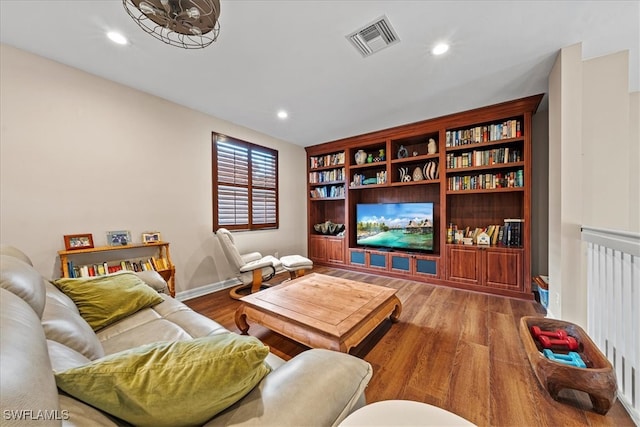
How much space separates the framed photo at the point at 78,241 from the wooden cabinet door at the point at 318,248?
3.36 metres

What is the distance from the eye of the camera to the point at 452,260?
3.37 metres

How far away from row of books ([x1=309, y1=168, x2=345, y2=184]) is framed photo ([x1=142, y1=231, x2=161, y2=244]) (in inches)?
117

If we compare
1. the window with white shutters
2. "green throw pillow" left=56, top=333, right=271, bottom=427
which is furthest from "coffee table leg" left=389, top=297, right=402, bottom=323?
the window with white shutters

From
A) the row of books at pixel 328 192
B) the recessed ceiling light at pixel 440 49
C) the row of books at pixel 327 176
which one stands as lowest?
the row of books at pixel 328 192

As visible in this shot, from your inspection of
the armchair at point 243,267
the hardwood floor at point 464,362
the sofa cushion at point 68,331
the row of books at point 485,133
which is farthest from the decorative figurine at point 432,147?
the sofa cushion at point 68,331

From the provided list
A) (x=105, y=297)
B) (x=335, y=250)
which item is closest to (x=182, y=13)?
(x=105, y=297)

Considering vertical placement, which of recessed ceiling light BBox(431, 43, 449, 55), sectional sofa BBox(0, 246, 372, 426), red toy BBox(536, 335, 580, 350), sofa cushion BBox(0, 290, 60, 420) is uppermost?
recessed ceiling light BBox(431, 43, 449, 55)

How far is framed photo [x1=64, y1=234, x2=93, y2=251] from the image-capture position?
2.20m

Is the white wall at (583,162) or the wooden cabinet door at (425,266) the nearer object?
the white wall at (583,162)

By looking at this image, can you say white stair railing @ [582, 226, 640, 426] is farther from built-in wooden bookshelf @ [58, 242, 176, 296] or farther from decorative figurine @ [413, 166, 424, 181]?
built-in wooden bookshelf @ [58, 242, 176, 296]

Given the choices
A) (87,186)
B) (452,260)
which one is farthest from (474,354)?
(87,186)

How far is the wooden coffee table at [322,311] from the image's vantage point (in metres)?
1.58

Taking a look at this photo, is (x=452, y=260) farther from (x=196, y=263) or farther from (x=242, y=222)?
(x=196, y=263)

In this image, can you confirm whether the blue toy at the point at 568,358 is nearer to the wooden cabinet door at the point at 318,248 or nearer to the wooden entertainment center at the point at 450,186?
the wooden entertainment center at the point at 450,186
